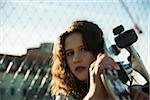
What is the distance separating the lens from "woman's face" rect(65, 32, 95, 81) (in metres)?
1.19

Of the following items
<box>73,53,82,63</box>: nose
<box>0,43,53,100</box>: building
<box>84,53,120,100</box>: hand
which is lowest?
<box>84,53,120,100</box>: hand

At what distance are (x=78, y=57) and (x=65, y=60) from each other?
6.3 inches

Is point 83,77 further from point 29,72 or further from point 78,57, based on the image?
point 29,72

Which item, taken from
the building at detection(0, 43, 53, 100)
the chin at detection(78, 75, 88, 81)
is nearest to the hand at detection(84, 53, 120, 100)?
the chin at detection(78, 75, 88, 81)

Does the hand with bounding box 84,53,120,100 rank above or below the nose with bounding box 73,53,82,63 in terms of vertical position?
below

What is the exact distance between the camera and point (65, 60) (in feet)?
4.49

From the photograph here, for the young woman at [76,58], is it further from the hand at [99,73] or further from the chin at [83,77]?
the hand at [99,73]

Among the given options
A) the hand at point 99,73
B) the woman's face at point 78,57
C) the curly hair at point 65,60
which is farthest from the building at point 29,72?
the hand at point 99,73

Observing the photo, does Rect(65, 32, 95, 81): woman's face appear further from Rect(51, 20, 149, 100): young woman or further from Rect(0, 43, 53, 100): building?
Rect(0, 43, 53, 100): building

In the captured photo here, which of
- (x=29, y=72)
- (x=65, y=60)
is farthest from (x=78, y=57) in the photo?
(x=29, y=72)

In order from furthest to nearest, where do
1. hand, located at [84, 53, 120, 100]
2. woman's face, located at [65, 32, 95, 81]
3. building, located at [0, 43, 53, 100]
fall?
1. building, located at [0, 43, 53, 100]
2. woman's face, located at [65, 32, 95, 81]
3. hand, located at [84, 53, 120, 100]

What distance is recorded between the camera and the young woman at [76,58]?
3.94 feet

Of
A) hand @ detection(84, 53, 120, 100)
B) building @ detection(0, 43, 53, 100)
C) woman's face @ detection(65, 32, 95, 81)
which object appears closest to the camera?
hand @ detection(84, 53, 120, 100)

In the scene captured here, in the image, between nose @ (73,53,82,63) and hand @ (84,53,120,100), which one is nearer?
hand @ (84,53,120,100)
